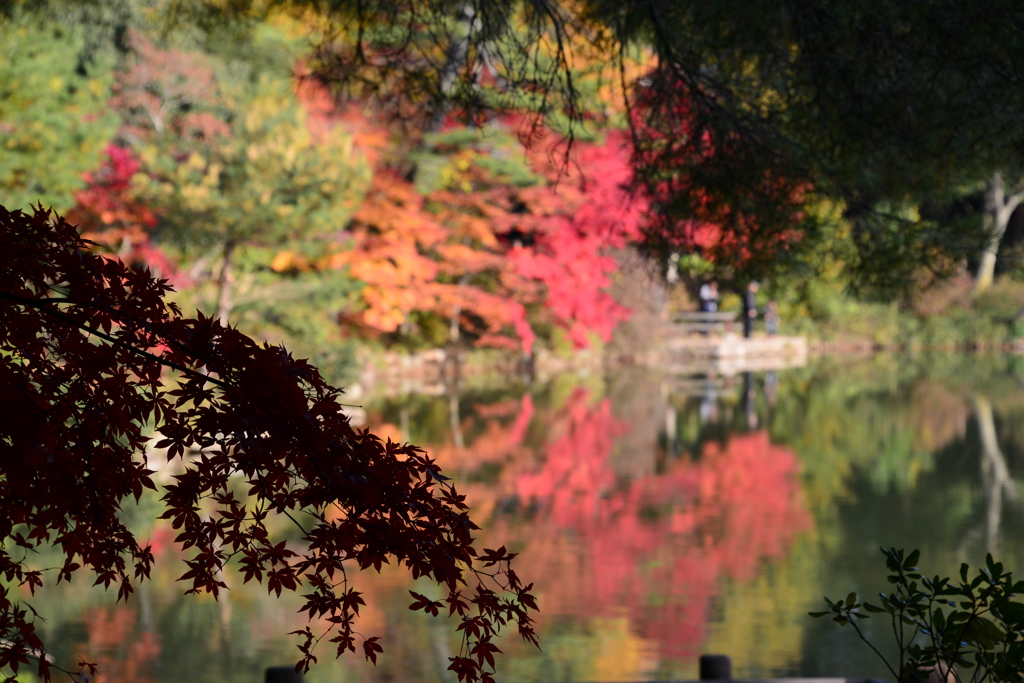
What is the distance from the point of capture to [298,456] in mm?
1931

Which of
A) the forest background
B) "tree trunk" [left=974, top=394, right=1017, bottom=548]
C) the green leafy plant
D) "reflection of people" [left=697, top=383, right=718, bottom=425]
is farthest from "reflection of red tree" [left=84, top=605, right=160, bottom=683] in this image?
"reflection of people" [left=697, top=383, right=718, bottom=425]

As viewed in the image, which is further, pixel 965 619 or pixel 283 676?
pixel 283 676

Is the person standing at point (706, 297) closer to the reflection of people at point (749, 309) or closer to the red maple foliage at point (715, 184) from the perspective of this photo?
the reflection of people at point (749, 309)

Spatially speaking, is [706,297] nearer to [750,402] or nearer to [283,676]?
[750,402]

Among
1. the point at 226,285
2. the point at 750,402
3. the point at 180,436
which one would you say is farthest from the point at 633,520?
the point at 226,285

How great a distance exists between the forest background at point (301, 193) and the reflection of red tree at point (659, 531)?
196cm

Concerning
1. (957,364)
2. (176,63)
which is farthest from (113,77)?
(957,364)

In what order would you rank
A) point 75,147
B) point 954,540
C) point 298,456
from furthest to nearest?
point 75,147, point 954,540, point 298,456

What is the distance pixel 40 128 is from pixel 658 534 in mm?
7885

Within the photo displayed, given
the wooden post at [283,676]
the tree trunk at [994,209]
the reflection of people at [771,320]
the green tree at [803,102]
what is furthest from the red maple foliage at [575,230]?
the wooden post at [283,676]

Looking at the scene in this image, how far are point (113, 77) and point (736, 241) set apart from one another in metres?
12.6

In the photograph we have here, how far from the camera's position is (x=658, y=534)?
296 inches

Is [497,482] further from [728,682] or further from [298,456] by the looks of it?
[298,456]

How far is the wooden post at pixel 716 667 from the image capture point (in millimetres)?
3209
